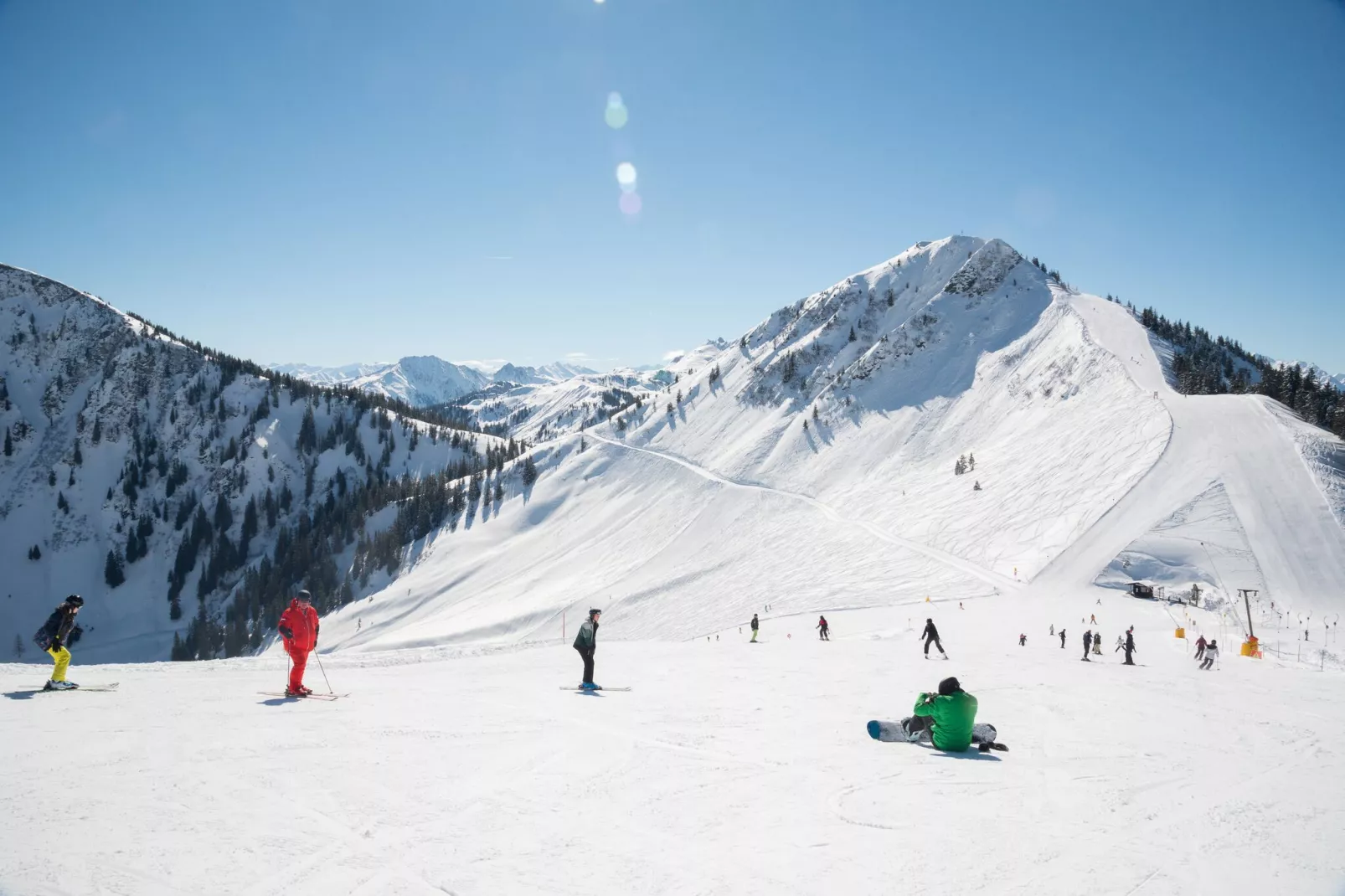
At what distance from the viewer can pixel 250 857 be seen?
638 cm

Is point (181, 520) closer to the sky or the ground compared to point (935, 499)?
closer to the ground

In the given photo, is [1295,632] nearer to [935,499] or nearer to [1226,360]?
[935,499]

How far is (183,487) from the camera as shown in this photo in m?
169

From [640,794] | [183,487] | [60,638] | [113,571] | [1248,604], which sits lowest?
[113,571]

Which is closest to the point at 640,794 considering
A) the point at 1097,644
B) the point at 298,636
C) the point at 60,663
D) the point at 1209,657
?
the point at 298,636

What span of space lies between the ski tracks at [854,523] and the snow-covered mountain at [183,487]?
37.3 metres

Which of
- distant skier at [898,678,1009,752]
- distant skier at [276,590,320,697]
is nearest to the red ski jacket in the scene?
distant skier at [276,590,320,697]

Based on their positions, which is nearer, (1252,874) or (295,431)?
(1252,874)

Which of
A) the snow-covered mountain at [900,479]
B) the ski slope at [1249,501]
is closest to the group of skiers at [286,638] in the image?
the snow-covered mountain at [900,479]

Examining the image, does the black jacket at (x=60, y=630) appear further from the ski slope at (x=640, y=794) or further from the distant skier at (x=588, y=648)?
the distant skier at (x=588, y=648)

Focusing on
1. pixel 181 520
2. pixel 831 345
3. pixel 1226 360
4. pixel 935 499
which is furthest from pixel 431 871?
pixel 181 520

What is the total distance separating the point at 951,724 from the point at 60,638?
19.1m

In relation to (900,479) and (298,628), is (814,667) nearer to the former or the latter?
(298,628)

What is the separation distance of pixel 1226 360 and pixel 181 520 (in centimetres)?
21695
